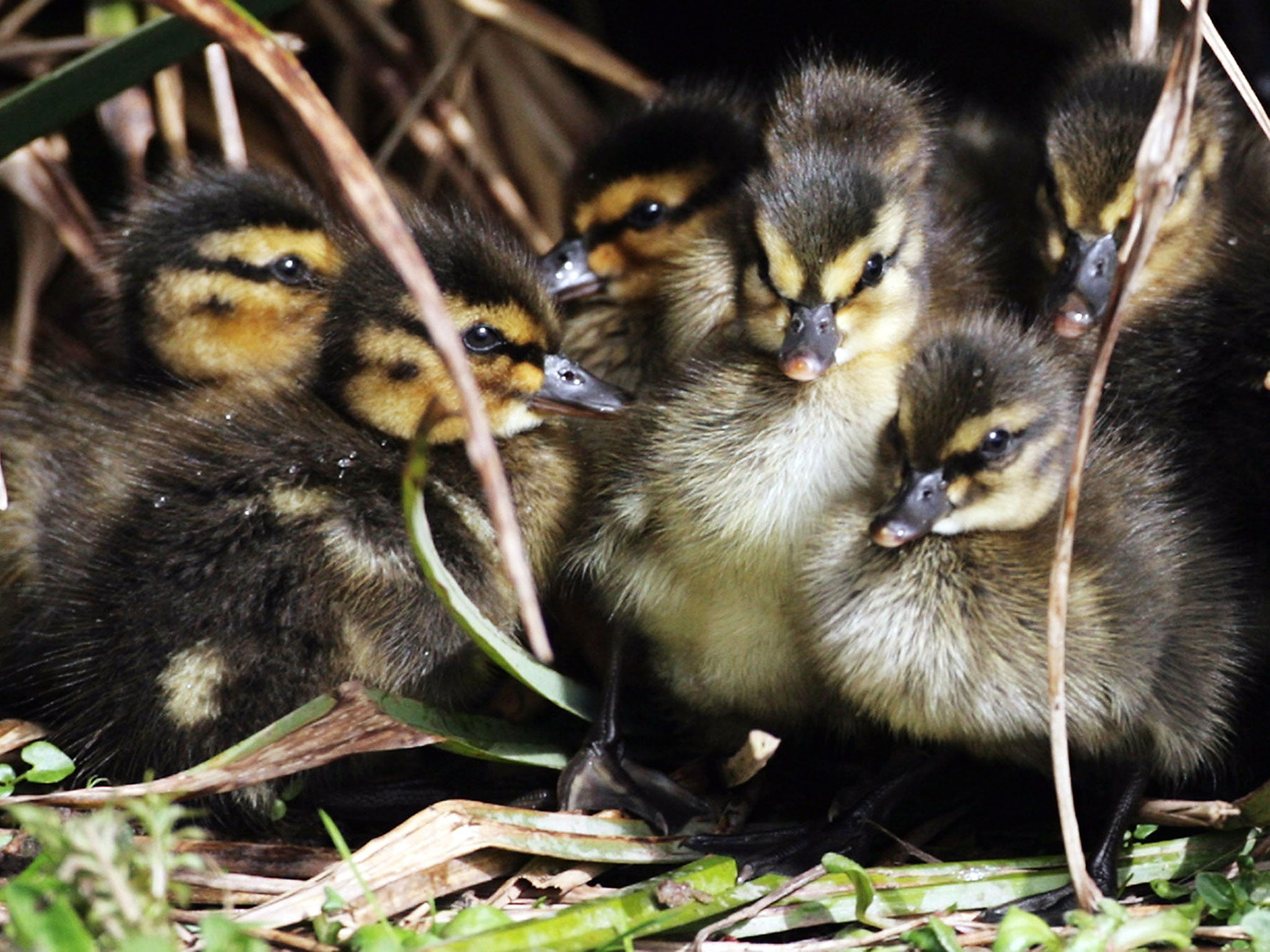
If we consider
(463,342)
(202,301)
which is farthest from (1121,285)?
(202,301)

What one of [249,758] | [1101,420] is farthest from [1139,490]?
[249,758]

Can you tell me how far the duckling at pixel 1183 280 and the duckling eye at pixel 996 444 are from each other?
0.38m

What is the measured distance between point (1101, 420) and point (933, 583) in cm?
42

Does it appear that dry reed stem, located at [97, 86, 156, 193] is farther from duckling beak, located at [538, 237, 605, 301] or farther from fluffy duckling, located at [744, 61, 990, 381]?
fluffy duckling, located at [744, 61, 990, 381]

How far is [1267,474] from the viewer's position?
206 cm

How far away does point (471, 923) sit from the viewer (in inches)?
67.7

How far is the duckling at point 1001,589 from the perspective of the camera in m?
1.85

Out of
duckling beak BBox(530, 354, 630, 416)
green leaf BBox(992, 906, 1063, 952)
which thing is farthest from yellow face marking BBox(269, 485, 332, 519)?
green leaf BBox(992, 906, 1063, 952)

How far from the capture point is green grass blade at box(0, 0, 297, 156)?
6.97 ft

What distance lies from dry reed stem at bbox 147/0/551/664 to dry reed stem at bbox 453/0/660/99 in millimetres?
1561

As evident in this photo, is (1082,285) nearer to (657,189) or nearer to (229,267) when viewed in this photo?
(657,189)

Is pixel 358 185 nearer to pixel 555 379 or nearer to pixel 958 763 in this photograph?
pixel 555 379

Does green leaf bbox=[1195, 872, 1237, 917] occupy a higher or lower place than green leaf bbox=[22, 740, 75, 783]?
lower

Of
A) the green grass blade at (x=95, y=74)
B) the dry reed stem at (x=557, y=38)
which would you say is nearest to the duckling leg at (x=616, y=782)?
the green grass blade at (x=95, y=74)
